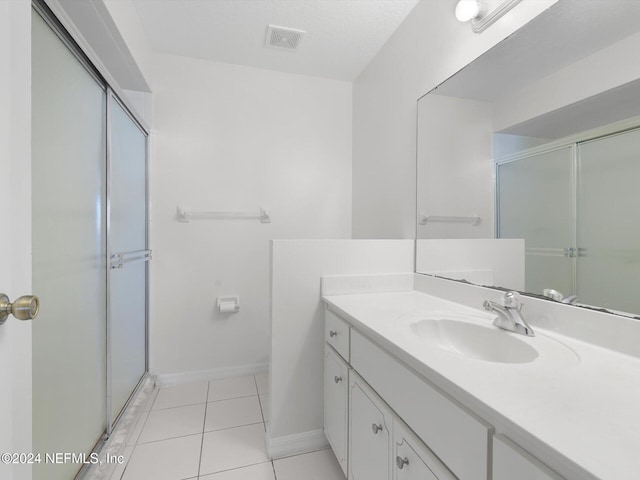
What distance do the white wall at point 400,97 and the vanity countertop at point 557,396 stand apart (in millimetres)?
1004

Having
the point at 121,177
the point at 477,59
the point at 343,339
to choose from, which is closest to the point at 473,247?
the point at 343,339

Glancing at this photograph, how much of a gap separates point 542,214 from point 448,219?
0.46 m

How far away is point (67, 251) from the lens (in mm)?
1072

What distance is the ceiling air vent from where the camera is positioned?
1851mm

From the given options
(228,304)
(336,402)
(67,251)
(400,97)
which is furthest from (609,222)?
(228,304)

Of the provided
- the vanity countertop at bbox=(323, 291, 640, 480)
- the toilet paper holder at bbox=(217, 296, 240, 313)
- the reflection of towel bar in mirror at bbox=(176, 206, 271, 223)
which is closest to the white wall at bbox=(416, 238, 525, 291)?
the vanity countertop at bbox=(323, 291, 640, 480)

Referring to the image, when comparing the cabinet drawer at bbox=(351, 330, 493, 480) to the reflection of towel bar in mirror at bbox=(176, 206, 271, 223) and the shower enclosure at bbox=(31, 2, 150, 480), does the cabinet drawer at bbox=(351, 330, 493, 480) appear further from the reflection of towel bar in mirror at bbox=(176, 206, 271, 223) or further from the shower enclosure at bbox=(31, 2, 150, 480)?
the reflection of towel bar in mirror at bbox=(176, 206, 271, 223)

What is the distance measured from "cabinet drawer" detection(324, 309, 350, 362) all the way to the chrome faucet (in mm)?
533

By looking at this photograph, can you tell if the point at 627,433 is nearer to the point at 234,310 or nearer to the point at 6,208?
the point at 6,208

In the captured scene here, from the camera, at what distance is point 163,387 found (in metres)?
2.09

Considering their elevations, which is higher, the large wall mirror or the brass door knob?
the large wall mirror

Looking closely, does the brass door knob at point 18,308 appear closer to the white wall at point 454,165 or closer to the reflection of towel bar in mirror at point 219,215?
the white wall at point 454,165

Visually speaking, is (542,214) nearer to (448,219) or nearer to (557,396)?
(448,219)

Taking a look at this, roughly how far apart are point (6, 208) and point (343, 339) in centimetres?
107
